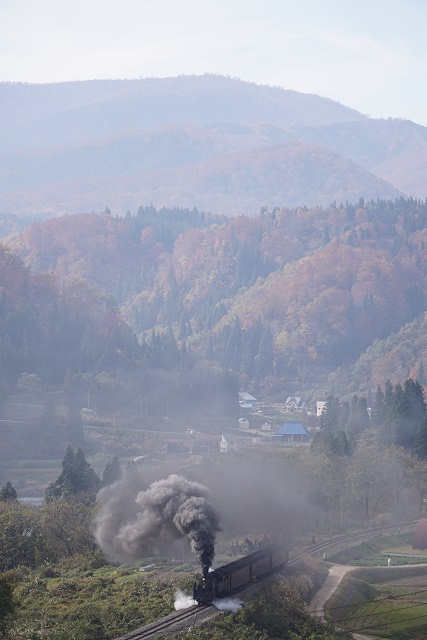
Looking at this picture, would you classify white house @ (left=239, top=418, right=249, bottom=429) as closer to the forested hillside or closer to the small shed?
the small shed

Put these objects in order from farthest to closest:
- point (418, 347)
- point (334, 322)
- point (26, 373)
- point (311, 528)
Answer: point (334, 322), point (418, 347), point (26, 373), point (311, 528)

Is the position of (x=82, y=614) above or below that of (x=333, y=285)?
below

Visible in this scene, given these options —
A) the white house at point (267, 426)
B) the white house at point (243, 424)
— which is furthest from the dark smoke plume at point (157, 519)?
the white house at point (267, 426)

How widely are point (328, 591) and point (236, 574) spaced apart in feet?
24.1

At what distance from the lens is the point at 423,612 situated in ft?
170

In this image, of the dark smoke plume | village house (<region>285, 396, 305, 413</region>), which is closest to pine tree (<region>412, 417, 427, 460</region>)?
the dark smoke plume

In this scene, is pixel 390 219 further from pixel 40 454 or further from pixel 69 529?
pixel 69 529

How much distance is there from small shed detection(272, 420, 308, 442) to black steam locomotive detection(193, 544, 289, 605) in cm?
6196

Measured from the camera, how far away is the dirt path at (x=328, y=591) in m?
50.6

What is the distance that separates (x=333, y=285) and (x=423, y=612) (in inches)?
4879

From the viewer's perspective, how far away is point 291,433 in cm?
11731

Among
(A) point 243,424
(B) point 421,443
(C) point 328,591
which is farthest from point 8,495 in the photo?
(A) point 243,424

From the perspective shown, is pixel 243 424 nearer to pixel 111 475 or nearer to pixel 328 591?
pixel 111 475

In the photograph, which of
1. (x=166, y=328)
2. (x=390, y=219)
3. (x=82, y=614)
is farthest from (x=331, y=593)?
(x=390, y=219)
